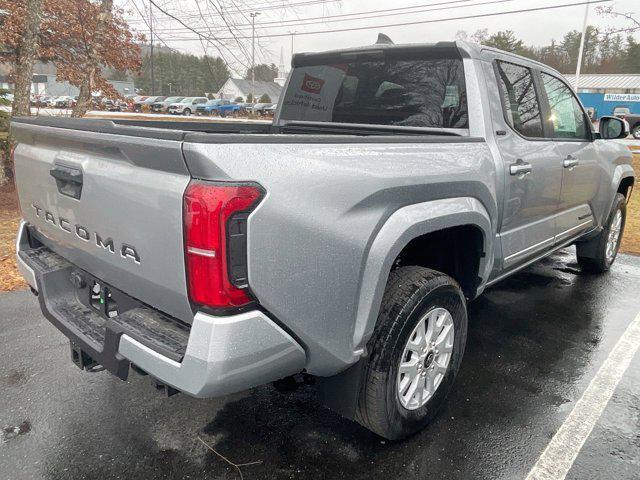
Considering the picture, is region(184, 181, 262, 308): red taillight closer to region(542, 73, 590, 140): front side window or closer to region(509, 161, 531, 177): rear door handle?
region(509, 161, 531, 177): rear door handle

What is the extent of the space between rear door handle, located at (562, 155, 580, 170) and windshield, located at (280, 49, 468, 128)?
46.2 inches

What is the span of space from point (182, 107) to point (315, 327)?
49403 millimetres

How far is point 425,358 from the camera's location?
2539 mm

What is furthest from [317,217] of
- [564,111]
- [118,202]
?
[564,111]

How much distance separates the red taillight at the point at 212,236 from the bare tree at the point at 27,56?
297 inches

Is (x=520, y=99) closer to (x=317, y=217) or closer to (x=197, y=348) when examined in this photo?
(x=317, y=217)

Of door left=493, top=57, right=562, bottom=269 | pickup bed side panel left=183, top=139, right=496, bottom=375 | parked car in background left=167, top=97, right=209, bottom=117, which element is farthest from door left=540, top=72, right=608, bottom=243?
parked car in background left=167, top=97, right=209, bottom=117

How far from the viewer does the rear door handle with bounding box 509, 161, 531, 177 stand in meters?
3.01

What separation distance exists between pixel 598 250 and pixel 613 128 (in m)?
1.40

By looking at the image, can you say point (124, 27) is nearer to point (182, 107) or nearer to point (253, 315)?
point (253, 315)

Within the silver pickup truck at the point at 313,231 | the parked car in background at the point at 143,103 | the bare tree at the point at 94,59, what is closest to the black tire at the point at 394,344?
the silver pickup truck at the point at 313,231

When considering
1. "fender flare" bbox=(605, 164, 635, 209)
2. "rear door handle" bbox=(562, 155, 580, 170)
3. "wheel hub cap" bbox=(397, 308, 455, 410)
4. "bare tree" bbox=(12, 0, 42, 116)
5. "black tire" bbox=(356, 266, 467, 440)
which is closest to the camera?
"black tire" bbox=(356, 266, 467, 440)

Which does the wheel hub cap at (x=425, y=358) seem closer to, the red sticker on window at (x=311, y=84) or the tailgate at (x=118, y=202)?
the tailgate at (x=118, y=202)

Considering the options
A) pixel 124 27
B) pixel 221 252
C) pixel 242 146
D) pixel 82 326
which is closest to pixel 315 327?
pixel 221 252
